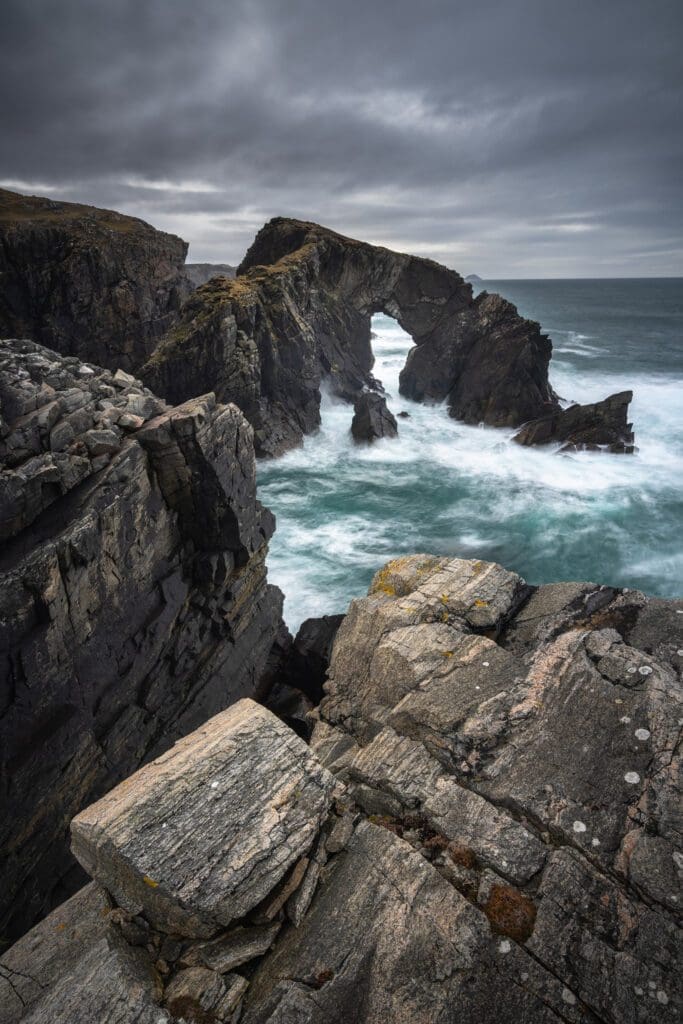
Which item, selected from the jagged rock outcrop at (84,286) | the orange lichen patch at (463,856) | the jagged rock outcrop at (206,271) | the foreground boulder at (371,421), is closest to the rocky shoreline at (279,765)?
the orange lichen patch at (463,856)

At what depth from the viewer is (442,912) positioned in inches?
257

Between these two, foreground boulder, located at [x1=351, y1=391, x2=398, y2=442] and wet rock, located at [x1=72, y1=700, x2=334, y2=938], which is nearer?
wet rock, located at [x1=72, y1=700, x2=334, y2=938]

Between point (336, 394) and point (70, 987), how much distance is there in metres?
56.3

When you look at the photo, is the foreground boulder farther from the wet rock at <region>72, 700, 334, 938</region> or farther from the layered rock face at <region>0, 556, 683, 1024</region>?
the wet rock at <region>72, 700, 334, 938</region>

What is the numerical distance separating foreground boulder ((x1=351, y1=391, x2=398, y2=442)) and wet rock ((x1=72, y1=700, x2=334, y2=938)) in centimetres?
4146

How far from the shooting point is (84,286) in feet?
174

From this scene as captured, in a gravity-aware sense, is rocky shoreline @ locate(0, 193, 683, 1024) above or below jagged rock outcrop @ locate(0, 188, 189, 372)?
below

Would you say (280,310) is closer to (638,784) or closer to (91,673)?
(91,673)

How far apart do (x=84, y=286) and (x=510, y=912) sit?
6217 cm

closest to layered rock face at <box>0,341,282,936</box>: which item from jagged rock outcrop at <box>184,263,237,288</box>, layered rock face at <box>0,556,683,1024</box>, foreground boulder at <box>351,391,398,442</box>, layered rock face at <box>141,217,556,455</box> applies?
layered rock face at <box>0,556,683,1024</box>

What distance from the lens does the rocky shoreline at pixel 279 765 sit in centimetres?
615

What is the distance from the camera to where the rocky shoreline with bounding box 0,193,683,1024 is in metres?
6.15

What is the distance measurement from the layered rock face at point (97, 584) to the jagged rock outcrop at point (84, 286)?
44.4 m


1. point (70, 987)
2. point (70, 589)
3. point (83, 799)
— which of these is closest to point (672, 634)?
point (70, 987)
